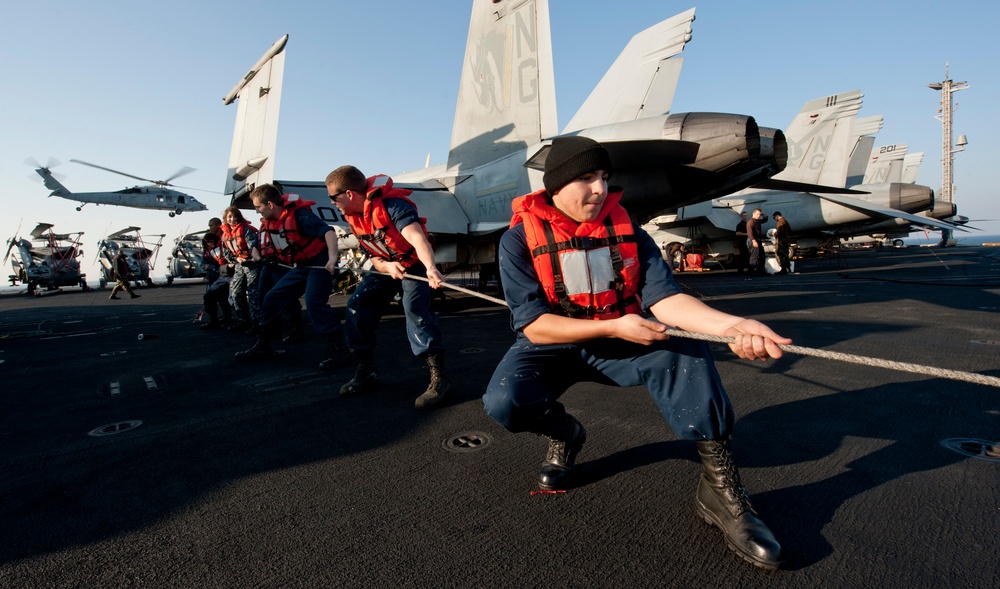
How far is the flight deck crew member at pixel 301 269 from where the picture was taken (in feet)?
15.2

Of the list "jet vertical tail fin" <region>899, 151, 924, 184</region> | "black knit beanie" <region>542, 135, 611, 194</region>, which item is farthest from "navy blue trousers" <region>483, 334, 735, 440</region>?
"jet vertical tail fin" <region>899, 151, 924, 184</region>

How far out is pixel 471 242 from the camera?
8852 millimetres

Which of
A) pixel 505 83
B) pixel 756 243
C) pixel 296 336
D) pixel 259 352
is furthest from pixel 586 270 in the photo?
pixel 756 243

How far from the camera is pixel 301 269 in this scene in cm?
491

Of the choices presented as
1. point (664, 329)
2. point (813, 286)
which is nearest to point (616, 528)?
point (664, 329)

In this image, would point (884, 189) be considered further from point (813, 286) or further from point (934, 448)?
point (934, 448)

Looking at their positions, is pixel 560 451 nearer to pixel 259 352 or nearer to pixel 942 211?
pixel 259 352

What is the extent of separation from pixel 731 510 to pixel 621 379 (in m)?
0.61

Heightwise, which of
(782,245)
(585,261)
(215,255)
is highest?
(215,255)

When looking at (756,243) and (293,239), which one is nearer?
(293,239)

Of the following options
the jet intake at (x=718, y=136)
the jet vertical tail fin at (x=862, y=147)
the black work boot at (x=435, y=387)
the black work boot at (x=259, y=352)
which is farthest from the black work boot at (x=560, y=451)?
the jet vertical tail fin at (x=862, y=147)

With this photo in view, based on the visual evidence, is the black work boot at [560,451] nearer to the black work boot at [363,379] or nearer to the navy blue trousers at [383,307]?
the navy blue trousers at [383,307]

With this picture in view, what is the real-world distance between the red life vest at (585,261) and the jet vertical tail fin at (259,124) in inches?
292

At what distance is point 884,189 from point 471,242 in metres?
18.2
